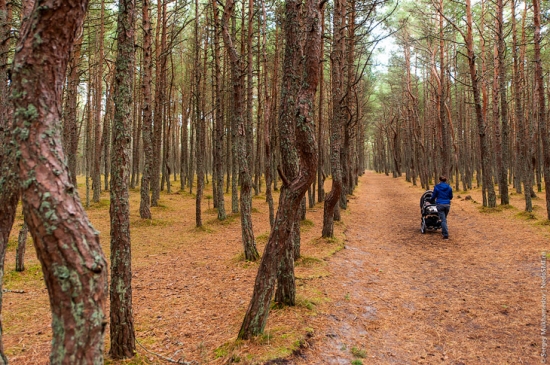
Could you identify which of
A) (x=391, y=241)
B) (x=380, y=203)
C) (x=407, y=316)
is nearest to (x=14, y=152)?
(x=407, y=316)

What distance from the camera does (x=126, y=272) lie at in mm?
3514

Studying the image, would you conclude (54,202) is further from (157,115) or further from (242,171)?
(157,115)

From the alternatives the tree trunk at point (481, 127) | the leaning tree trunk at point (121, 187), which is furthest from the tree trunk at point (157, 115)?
the tree trunk at point (481, 127)

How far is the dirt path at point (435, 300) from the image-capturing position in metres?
4.01

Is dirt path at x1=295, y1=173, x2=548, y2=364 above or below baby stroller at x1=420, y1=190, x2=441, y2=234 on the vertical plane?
below

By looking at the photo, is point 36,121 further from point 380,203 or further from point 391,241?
point 380,203

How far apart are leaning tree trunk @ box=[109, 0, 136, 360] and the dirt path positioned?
2.04m

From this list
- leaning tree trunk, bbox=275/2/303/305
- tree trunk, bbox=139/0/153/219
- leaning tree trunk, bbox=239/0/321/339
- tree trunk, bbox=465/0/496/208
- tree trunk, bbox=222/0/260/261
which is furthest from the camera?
tree trunk, bbox=465/0/496/208

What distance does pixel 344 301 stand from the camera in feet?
17.6

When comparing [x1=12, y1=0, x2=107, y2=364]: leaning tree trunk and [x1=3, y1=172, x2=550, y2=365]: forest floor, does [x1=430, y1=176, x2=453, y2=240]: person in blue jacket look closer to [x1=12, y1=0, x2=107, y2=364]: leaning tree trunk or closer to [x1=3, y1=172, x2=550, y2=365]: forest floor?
[x1=3, y1=172, x2=550, y2=365]: forest floor

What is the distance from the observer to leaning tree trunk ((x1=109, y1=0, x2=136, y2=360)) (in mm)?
3432

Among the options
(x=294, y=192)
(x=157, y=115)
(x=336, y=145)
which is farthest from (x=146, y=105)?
(x=294, y=192)

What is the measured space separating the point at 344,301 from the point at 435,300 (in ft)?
5.35

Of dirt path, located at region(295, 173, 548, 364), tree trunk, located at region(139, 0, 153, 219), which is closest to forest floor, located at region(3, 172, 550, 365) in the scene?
dirt path, located at region(295, 173, 548, 364)
